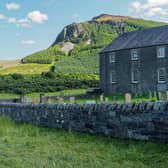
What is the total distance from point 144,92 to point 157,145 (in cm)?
3448

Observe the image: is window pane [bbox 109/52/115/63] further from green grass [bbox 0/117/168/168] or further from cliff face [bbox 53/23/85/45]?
cliff face [bbox 53/23/85/45]

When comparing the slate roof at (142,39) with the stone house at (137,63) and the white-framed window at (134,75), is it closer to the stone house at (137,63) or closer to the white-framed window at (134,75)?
the stone house at (137,63)

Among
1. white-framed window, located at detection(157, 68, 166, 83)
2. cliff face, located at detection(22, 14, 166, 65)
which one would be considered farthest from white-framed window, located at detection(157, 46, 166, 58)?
cliff face, located at detection(22, 14, 166, 65)

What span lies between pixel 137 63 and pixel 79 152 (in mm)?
36778

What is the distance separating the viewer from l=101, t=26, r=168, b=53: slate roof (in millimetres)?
43250

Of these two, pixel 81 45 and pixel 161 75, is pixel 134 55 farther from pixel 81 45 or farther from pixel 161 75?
pixel 81 45

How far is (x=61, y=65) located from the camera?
87438 millimetres

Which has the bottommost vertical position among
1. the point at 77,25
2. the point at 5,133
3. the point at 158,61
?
the point at 5,133

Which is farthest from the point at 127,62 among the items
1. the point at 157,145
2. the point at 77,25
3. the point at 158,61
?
the point at 77,25

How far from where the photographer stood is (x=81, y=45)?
464ft

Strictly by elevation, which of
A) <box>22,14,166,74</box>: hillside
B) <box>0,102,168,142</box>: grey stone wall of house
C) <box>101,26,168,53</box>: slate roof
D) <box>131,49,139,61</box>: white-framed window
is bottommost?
<box>0,102,168,142</box>: grey stone wall of house

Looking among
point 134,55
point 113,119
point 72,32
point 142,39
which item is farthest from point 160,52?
point 72,32

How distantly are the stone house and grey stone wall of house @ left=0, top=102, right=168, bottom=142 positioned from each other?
28.5m

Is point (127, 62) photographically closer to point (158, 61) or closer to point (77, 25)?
point (158, 61)
